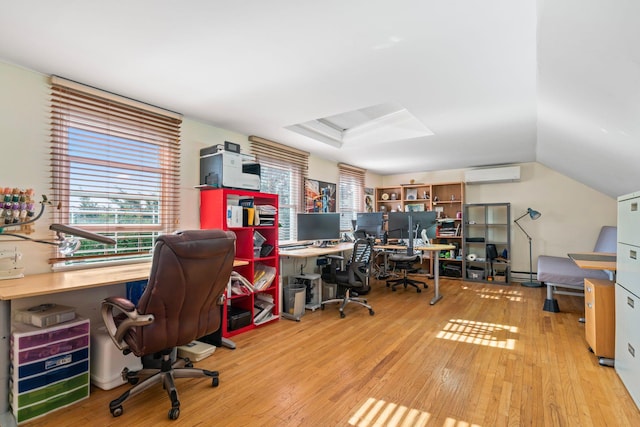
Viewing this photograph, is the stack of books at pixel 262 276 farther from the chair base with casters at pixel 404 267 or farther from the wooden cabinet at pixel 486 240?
the wooden cabinet at pixel 486 240

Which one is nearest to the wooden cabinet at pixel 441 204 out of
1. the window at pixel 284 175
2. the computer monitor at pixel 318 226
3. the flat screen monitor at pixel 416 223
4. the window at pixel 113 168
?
the flat screen monitor at pixel 416 223

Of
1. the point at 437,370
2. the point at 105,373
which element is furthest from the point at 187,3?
the point at 437,370

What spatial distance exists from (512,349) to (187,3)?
3.47 m

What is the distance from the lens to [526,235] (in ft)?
19.0

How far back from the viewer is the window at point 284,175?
13.7 ft

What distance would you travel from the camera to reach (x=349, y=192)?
6.12 meters

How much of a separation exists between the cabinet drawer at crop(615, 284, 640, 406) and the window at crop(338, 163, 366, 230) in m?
4.03

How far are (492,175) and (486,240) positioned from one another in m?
1.21

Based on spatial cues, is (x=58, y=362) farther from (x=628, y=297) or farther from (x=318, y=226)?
(x=628, y=297)

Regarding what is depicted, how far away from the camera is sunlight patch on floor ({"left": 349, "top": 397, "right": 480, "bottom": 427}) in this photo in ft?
5.80

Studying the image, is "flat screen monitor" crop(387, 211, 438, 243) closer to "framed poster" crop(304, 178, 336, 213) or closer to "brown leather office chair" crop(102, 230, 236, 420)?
"framed poster" crop(304, 178, 336, 213)

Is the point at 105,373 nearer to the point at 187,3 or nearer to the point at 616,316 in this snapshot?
the point at 187,3

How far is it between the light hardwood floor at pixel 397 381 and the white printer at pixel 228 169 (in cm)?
154

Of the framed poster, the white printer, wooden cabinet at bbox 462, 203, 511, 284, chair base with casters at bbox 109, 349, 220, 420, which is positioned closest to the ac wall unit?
wooden cabinet at bbox 462, 203, 511, 284
